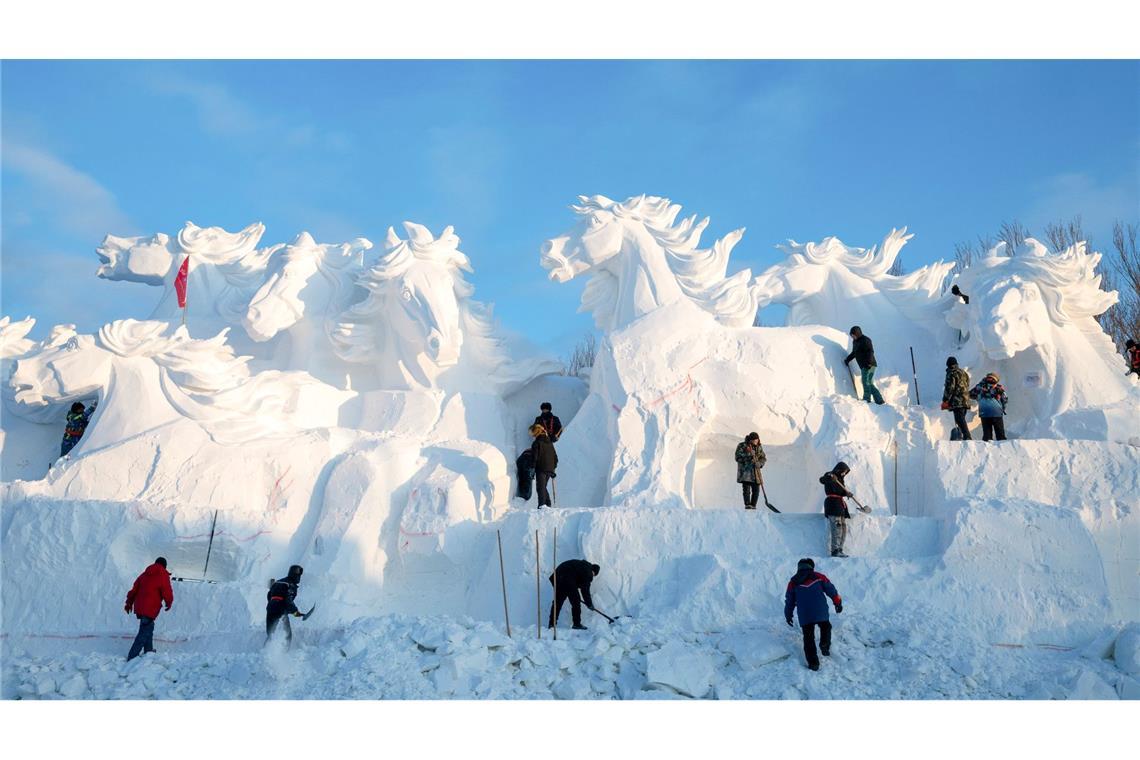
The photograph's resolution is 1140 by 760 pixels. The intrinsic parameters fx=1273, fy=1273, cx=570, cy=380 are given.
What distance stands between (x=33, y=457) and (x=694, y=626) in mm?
7482

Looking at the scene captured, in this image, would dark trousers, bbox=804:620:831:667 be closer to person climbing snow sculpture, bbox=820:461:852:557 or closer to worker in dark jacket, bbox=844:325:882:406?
person climbing snow sculpture, bbox=820:461:852:557

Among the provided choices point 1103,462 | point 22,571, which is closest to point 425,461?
point 22,571

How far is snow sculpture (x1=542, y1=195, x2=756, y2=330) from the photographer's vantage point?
41.9 feet

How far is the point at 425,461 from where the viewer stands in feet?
38.7

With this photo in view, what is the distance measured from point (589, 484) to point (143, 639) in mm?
4300

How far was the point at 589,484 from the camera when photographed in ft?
39.6

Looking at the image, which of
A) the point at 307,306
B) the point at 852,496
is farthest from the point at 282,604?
the point at 307,306

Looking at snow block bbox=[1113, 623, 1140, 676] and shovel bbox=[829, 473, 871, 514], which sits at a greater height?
shovel bbox=[829, 473, 871, 514]

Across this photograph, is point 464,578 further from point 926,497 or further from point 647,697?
point 926,497

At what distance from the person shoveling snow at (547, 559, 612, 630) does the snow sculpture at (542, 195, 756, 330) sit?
3474 mm

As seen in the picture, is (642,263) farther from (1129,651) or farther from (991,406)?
(1129,651)

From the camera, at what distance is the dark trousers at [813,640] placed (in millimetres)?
8609

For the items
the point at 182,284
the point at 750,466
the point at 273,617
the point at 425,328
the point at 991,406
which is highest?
the point at 182,284

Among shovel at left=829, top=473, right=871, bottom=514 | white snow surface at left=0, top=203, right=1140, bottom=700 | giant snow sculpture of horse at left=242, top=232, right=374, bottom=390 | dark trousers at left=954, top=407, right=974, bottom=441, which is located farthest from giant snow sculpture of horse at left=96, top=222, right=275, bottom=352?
dark trousers at left=954, top=407, right=974, bottom=441
